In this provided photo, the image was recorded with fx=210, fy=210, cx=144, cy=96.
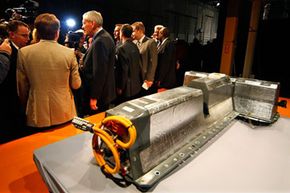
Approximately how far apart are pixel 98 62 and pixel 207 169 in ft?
4.78

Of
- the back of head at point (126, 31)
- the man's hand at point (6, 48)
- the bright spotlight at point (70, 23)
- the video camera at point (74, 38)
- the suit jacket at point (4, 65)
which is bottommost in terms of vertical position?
the suit jacket at point (4, 65)

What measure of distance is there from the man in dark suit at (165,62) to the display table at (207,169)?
2.43 m

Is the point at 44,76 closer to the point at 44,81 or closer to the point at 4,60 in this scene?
the point at 44,81

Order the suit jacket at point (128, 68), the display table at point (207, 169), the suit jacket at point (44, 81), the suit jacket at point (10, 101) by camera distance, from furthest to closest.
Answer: the suit jacket at point (128, 68)
the suit jacket at point (10, 101)
the suit jacket at point (44, 81)
the display table at point (207, 169)

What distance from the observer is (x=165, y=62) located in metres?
3.43

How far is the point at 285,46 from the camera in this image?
4.48 meters

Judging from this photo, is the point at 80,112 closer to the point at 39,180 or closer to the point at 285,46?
the point at 39,180

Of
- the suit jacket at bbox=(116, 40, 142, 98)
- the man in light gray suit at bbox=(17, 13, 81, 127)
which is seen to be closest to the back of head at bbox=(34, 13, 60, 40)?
the man in light gray suit at bbox=(17, 13, 81, 127)

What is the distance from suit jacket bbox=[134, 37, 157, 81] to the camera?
2.94m

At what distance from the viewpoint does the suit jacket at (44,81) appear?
4.78 ft

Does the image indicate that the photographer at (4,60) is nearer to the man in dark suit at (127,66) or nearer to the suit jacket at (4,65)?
the suit jacket at (4,65)

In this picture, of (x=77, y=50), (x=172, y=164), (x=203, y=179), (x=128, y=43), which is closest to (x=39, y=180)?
(x=172, y=164)

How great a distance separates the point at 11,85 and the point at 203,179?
1522 millimetres

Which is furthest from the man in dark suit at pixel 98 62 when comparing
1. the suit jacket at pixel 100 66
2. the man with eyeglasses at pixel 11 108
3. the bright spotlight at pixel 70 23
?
the bright spotlight at pixel 70 23
